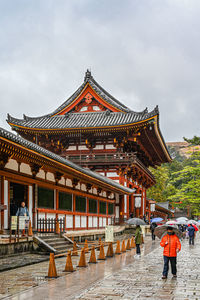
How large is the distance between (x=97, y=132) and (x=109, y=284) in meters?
29.3

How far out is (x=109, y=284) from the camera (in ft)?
38.8

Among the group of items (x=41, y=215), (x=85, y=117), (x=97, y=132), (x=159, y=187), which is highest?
(x=85, y=117)

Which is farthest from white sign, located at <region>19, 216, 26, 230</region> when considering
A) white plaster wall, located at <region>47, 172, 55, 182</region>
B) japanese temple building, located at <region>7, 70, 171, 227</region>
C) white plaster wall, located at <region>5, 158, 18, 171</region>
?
japanese temple building, located at <region>7, 70, 171, 227</region>

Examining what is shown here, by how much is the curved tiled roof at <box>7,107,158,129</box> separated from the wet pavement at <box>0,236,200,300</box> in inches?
961

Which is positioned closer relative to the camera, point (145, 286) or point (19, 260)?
point (145, 286)

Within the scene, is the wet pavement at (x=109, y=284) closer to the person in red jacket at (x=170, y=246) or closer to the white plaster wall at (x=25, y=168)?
the person in red jacket at (x=170, y=246)

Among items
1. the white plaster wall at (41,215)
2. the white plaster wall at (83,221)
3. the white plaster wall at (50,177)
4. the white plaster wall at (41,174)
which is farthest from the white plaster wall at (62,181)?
the white plaster wall at (83,221)

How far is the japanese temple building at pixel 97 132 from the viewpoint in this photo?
39.8m

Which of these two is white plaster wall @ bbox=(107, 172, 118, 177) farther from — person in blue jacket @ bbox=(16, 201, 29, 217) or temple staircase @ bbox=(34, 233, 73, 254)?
person in blue jacket @ bbox=(16, 201, 29, 217)

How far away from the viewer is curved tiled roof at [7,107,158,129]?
4012 centimetres

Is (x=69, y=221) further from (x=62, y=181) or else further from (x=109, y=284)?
(x=109, y=284)

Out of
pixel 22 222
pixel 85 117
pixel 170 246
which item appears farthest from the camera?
pixel 85 117

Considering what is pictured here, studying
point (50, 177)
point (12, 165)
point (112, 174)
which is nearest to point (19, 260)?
point (12, 165)

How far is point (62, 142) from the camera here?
43000mm
